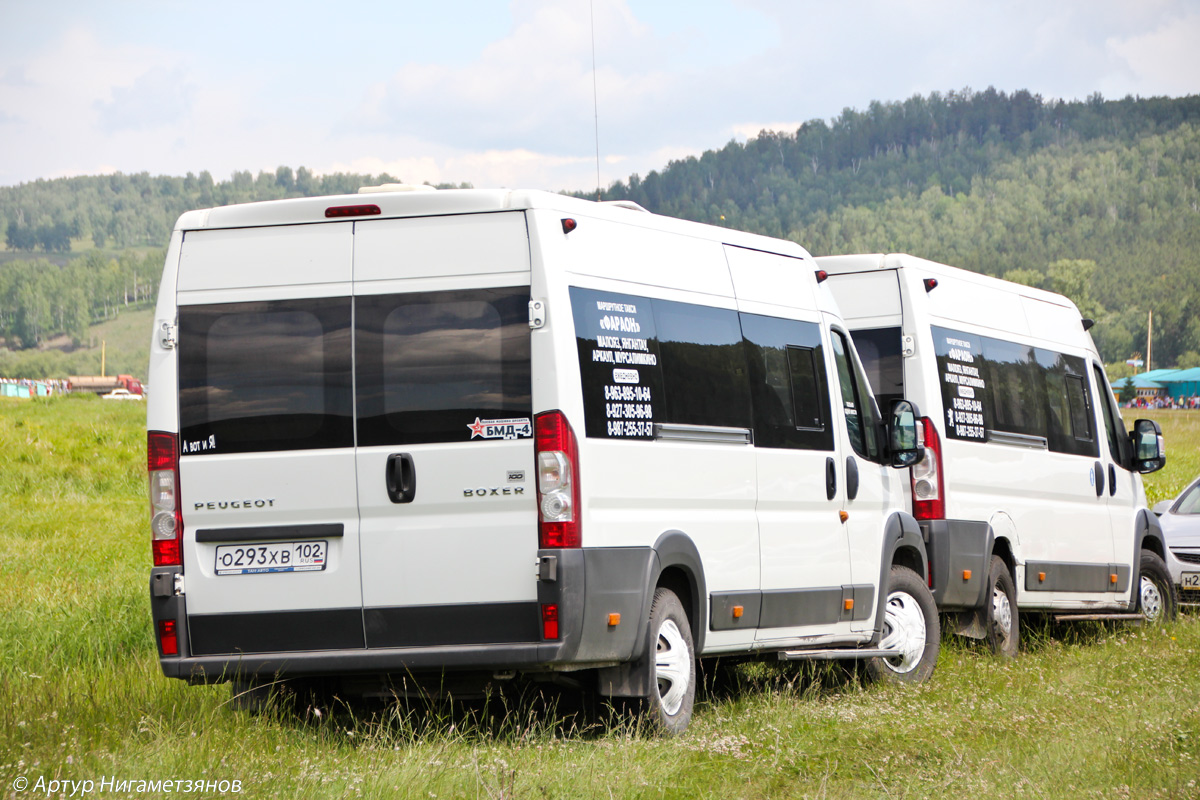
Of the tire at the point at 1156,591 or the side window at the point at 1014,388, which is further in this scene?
the tire at the point at 1156,591

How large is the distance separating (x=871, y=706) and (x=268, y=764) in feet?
12.1

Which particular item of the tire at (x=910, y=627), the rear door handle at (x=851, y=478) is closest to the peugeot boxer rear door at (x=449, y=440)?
the rear door handle at (x=851, y=478)

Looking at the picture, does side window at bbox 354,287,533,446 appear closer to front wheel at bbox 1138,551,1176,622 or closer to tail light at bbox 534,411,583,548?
tail light at bbox 534,411,583,548

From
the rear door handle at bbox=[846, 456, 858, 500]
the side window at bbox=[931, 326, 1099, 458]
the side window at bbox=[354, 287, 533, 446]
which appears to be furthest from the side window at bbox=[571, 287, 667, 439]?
the side window at bbox=[931, 326, 1099, 458]

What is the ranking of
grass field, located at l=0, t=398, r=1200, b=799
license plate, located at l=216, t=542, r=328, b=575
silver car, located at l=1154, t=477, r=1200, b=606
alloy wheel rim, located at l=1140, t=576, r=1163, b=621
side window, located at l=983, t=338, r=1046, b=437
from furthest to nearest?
silver car, located at l=1154, t=477, r=1200, b=606 < alloy wheel rim, located at l=1140, t=576, r=1163, b=621 < side window, located at l=983, t=338, r=1046, b=437 < license plate, located at l=216, t=542, r=328, b=575 < grass field, located at l=0, t=398, r=1200, b=799

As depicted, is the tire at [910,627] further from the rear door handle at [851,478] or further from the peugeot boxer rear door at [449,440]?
the peugeot boxer rear door at [449,440]

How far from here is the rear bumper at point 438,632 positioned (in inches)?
247

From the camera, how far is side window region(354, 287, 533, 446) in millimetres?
6328

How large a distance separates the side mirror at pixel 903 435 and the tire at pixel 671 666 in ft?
8.39

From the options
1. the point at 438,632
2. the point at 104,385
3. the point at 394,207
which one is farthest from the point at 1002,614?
the point at 104,385

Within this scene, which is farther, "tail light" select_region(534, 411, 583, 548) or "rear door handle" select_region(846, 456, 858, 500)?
"rear door handle" select_region(846, 456, 858, 500)

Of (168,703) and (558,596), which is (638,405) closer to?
(558,596)

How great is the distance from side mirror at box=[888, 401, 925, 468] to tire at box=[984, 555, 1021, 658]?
70.2 inches

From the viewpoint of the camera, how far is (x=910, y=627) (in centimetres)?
952
